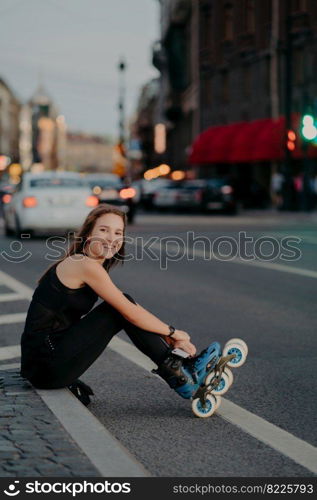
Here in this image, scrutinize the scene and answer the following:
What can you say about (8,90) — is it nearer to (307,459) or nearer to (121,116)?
(121,116)

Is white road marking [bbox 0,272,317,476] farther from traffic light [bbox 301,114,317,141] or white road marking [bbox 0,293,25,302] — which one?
traffic light [bbox 301,114,317,141]

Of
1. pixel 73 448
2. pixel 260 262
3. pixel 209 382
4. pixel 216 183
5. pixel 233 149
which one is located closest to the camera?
pixel 73 448

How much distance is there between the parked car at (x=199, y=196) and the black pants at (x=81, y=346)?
123 feet

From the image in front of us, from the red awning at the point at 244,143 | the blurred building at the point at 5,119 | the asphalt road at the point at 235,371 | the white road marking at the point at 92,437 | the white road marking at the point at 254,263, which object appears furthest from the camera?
the blurred building at the point at 5,119

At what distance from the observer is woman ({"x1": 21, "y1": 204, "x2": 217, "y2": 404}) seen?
661 cm

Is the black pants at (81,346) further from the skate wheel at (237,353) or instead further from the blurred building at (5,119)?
the blurred building at (5,119)

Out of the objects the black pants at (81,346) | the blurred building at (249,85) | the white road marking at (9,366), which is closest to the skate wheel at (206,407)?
the black pants at (81,346)

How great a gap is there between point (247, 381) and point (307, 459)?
2.36 meters

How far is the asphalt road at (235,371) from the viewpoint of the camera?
18.9ft

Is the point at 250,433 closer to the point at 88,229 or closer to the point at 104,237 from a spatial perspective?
the point at 104,237
